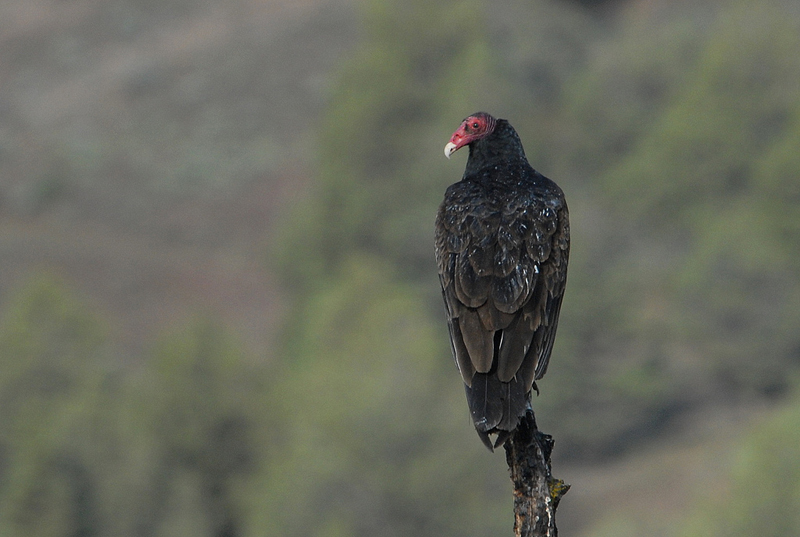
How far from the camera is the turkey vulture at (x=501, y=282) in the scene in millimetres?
7695

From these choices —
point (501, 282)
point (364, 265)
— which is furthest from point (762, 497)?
point (364, 265)

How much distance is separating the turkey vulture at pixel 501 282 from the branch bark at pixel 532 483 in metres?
0.11

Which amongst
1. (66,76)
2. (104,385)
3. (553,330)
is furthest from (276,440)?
(66,76)

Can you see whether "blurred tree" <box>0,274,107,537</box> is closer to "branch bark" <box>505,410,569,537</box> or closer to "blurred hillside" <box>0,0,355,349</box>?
"blurred hillside" <box>0,0,355,349</box>

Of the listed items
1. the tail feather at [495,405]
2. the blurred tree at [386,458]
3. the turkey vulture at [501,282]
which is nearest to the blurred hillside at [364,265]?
the blurred tree at [386,458]

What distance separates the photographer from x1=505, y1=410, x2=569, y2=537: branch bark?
7.15 m

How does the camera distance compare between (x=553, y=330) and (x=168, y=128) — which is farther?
(x=168, y=128)

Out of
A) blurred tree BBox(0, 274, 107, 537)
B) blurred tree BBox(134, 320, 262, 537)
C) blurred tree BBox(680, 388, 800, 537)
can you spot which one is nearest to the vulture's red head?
blurred tree BBox(680, 388, 800, 537)

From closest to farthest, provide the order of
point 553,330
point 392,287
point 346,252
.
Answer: point 553,330 < point 392,287 < point 346,252

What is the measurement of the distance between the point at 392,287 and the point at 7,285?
57.7ft

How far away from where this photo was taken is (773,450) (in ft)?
88.7

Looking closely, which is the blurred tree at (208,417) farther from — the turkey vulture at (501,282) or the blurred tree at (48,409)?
the turkey vulture at (501,282)

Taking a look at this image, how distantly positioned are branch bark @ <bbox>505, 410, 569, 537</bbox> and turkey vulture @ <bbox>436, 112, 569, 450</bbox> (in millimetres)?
107

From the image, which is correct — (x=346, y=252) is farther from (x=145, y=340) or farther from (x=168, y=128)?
(x=168, y=128)
